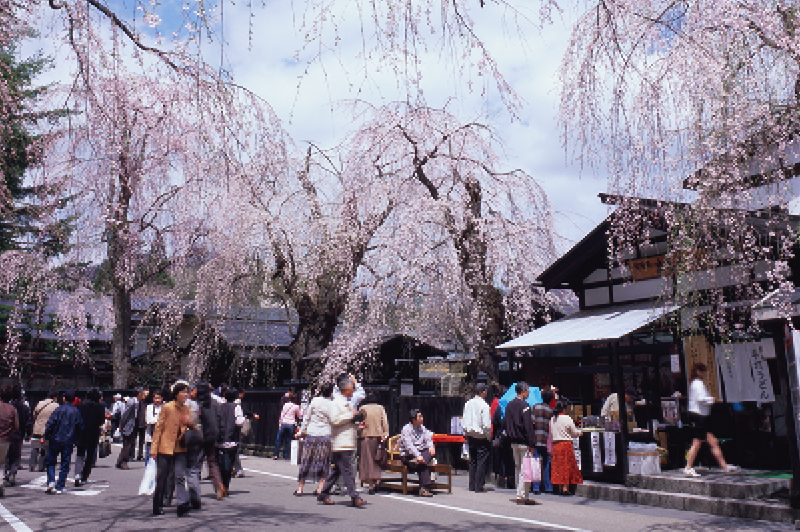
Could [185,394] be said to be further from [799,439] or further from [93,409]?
[799,439]

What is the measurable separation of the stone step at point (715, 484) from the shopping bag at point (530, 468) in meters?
1.67

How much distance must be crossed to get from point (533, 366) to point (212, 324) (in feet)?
39.2

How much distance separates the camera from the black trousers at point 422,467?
11742 millimetres

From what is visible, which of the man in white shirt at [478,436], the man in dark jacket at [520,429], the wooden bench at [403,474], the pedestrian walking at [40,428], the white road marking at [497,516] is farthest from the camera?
the pedestrian walking at [40,428]

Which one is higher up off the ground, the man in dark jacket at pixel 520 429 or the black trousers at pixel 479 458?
the man in dark jacket at pixel 520 429

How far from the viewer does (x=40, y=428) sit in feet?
46.4

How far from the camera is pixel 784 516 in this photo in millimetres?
8953

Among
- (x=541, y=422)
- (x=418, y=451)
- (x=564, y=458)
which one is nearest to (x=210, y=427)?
(x=418, y=451)

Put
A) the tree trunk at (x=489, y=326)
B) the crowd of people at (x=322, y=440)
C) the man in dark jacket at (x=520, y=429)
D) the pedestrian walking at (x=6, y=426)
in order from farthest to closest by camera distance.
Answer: the tree trunk at (x=489, y=326) < the man in dark jacket at (x=520, y=429) < the pedestrian walking at (x=6, y=426) < the crowd of people at (x=322, y=440)

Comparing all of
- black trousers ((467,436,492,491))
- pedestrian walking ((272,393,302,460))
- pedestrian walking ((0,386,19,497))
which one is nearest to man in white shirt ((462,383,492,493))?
black trousers ((467,436,492,491))

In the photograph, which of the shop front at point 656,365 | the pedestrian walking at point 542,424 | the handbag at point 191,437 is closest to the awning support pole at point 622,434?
the shop front at point 656,365

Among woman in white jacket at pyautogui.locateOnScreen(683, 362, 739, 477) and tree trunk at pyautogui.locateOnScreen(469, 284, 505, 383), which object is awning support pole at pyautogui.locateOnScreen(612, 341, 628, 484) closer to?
woman in white jacket at pyautogui.locateOnScreen(683, 362, 739, 477)

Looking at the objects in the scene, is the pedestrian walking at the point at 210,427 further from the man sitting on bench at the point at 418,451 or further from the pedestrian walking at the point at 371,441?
the man sitting on bench at the point at 418,451

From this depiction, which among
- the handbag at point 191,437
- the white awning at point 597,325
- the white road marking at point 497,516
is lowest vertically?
the white road marking at point 497,516
